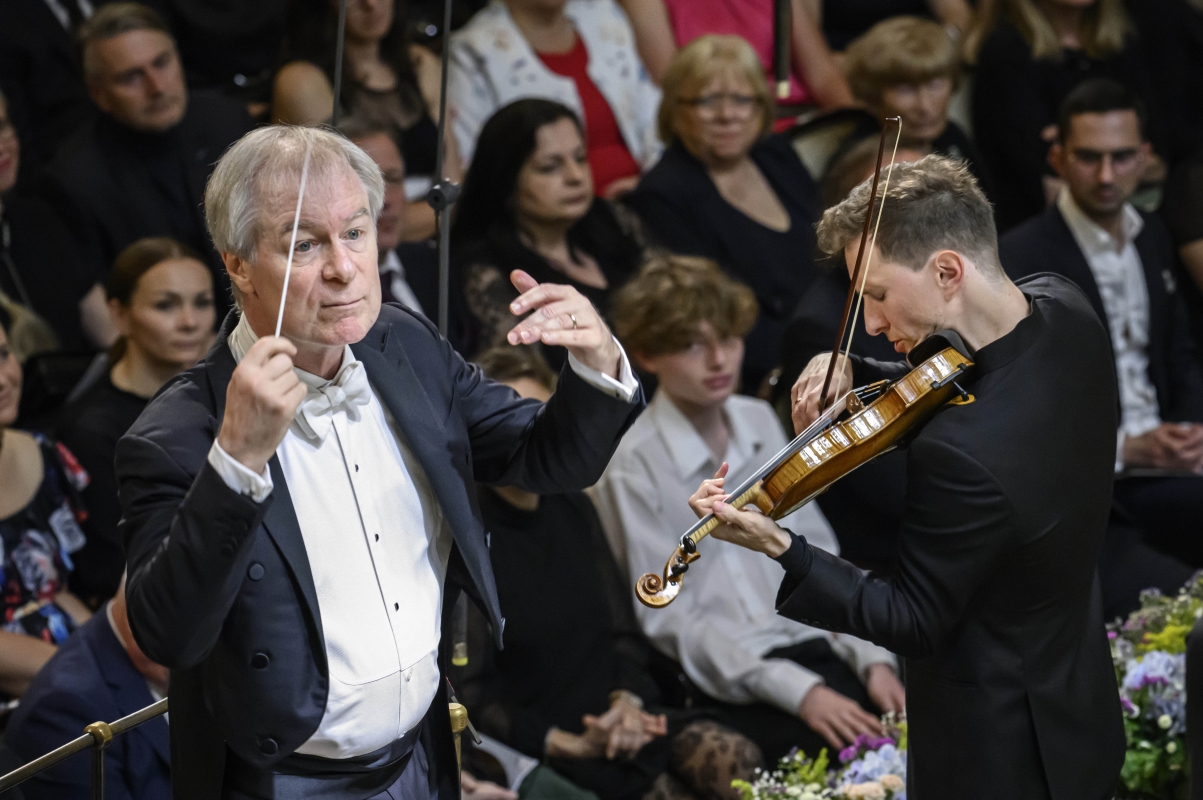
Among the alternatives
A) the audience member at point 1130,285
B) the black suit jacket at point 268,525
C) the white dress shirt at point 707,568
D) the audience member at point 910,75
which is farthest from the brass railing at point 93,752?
the audience member at point 910,75

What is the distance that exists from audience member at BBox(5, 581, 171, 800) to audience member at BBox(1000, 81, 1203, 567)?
8.49 feet

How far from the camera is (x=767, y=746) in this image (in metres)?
3.50

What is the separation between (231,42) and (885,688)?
123 inches

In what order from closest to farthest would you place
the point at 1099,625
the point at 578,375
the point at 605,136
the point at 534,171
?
the point at 578,375
the point at 1099,625
the point at 534,171
the point at 605,136

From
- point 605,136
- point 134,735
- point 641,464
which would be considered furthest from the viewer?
point 605,136

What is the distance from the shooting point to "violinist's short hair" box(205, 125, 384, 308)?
74.5 inches

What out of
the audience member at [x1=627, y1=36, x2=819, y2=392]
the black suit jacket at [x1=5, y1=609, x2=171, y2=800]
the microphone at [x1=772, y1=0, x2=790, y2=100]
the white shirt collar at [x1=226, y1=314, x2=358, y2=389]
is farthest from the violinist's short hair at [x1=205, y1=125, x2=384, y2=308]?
the audience member at [x1=627, y1=36, x2=819, y2=392]

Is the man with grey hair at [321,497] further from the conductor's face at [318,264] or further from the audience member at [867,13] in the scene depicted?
the audience member at [867,13]

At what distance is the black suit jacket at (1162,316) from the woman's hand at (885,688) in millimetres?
1459

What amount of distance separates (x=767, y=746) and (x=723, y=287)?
3.85ft

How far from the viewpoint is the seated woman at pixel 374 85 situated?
4551 millimetres

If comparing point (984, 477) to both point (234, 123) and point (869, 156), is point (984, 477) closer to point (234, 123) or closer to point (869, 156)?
point (869, 156)

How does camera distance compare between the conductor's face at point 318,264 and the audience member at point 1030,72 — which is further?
the audience member at point 1030,72

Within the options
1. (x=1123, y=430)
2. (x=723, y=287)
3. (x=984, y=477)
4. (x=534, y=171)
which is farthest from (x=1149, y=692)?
(x=534, y=171)
